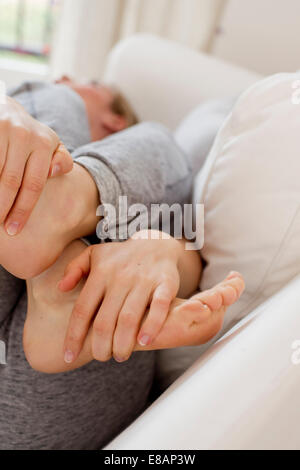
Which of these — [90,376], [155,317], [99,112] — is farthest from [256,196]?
[99,112]

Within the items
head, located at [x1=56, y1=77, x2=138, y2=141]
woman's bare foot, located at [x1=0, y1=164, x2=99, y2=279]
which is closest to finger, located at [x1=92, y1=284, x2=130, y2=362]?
woman's bare foot, located at [x1=0, y1=164, x2=99, y2=279]

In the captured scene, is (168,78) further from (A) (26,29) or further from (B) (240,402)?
(A) (26,29)

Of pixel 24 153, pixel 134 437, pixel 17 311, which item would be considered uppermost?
pixel 24 153

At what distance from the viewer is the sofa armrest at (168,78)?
51.4 inches

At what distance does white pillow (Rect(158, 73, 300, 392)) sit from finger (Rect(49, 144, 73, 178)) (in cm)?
23

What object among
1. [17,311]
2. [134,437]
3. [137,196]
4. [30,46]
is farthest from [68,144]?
[30,46]

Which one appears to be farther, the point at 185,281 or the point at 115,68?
the point at 115,68

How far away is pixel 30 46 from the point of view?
2.85 metres

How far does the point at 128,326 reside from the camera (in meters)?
0.50

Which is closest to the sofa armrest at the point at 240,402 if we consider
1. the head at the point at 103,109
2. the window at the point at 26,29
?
the head at the point at 103,109

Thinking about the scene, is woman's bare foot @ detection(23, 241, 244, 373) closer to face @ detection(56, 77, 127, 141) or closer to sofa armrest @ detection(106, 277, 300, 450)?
sofa armrest @ detection(106, 277, 300, 450)

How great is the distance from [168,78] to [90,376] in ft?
3.17
